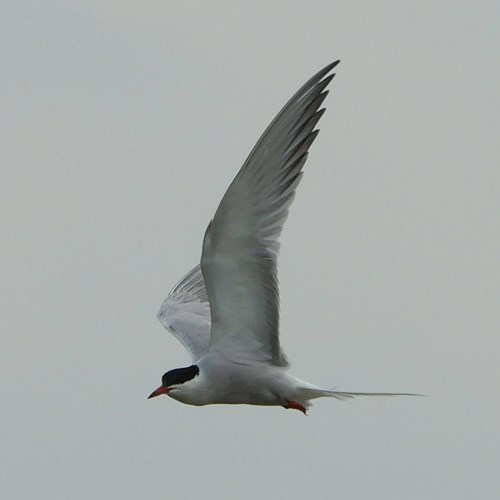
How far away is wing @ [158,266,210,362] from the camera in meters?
15.4

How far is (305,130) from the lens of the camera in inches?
502

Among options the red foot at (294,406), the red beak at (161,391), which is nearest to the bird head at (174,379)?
the red beak at (161,391)

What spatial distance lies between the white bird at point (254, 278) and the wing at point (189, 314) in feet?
1.46

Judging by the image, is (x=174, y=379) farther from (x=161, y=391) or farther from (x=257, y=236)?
(x=257, y=236)

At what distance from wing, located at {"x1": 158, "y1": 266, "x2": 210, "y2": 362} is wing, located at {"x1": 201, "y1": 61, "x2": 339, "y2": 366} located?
98 cm

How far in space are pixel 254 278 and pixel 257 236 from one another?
17.8 inches

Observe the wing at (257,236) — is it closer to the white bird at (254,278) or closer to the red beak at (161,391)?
the white bird at (254,278)

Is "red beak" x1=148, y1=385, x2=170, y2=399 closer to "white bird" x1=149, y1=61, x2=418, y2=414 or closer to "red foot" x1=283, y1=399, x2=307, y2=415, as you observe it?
"white bird" x1=149, y1=61, x2=418, y2=414

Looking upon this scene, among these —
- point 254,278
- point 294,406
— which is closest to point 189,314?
point 294,406

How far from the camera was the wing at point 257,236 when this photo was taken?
12.7 meters

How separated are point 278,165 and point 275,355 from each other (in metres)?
2.03

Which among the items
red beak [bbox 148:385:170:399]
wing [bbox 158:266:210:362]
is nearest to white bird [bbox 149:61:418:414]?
red beak [bbox 148:385:170:399]

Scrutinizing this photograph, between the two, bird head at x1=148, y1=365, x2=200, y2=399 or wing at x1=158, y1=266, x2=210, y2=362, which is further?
wing at x1=158, y1=266, x2=210, y2=362

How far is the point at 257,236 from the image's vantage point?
1316cm
